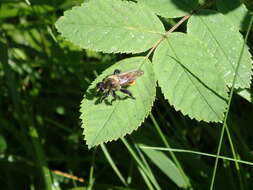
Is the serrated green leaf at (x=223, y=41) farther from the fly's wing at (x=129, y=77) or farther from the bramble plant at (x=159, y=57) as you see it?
the fly's wing at (x=129, y=77)

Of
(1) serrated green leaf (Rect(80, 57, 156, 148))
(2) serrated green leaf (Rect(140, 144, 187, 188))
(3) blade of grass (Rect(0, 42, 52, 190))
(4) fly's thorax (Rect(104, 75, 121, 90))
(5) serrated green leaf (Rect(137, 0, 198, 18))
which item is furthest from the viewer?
(3) blade of grass (Rect(0, 42, 52, 190))

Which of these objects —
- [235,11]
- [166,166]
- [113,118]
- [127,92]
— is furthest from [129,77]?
[166,166]

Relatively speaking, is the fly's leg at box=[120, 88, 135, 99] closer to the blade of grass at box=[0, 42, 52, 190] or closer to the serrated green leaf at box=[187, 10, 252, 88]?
the serrated green leaf at box=[187, 10, 252, 88]

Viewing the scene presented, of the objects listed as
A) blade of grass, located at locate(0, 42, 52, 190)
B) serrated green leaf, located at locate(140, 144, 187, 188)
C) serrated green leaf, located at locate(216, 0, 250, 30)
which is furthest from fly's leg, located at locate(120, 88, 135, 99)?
blade of grass, located at locate(0, 42, 52, 190)

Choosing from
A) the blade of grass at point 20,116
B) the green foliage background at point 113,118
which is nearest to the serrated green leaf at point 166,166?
the green foliage background at point 113,118

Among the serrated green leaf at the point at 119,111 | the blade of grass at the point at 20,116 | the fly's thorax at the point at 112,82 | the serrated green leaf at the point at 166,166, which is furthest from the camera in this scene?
the blade of grass at the point at 20,116

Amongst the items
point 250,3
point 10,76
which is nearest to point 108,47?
point 250,3

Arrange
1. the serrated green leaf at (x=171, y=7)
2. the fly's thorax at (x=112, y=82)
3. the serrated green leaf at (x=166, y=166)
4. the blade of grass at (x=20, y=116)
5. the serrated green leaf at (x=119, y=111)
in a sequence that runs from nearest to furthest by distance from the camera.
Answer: the serrated green leaf at (x=119, y=111) → the fly's thorax at (x=112, y=82) → the serrated green leaf at (x=171, y=7) → the serrated green leaf at (x=166, y=166) → the blade of grass at (x=20, y=116)
